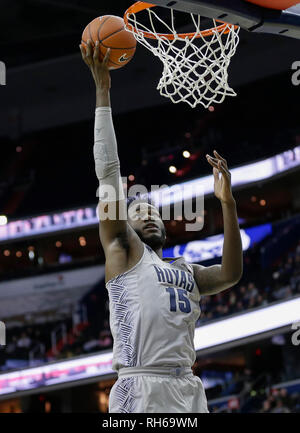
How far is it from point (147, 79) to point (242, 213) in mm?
5679

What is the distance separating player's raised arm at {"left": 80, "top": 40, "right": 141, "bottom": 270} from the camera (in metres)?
3.37

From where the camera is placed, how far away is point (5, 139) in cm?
2456

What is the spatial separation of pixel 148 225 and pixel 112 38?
107 centimetres

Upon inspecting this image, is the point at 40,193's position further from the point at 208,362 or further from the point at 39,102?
the point at 208,362

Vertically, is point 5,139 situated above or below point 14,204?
above

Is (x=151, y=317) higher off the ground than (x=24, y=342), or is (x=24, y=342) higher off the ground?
(x=24, y=342)

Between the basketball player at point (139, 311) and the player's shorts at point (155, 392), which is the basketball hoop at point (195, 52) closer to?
the basketball player at point (139, 311)

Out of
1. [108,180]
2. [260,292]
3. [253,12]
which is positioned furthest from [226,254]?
[260,292]

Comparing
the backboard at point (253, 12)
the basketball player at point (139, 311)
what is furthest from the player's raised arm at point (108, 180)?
the backboard at point (253, 12)

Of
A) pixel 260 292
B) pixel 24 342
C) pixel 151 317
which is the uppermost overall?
pixel 260 292

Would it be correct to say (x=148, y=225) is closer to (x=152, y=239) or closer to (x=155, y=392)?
(x=152, y=239)

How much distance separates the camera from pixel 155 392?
3346mm

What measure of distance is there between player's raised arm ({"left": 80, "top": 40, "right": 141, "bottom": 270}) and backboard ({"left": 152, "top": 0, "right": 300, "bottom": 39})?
1.51 feet

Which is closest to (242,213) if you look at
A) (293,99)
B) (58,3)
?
(293,99)
